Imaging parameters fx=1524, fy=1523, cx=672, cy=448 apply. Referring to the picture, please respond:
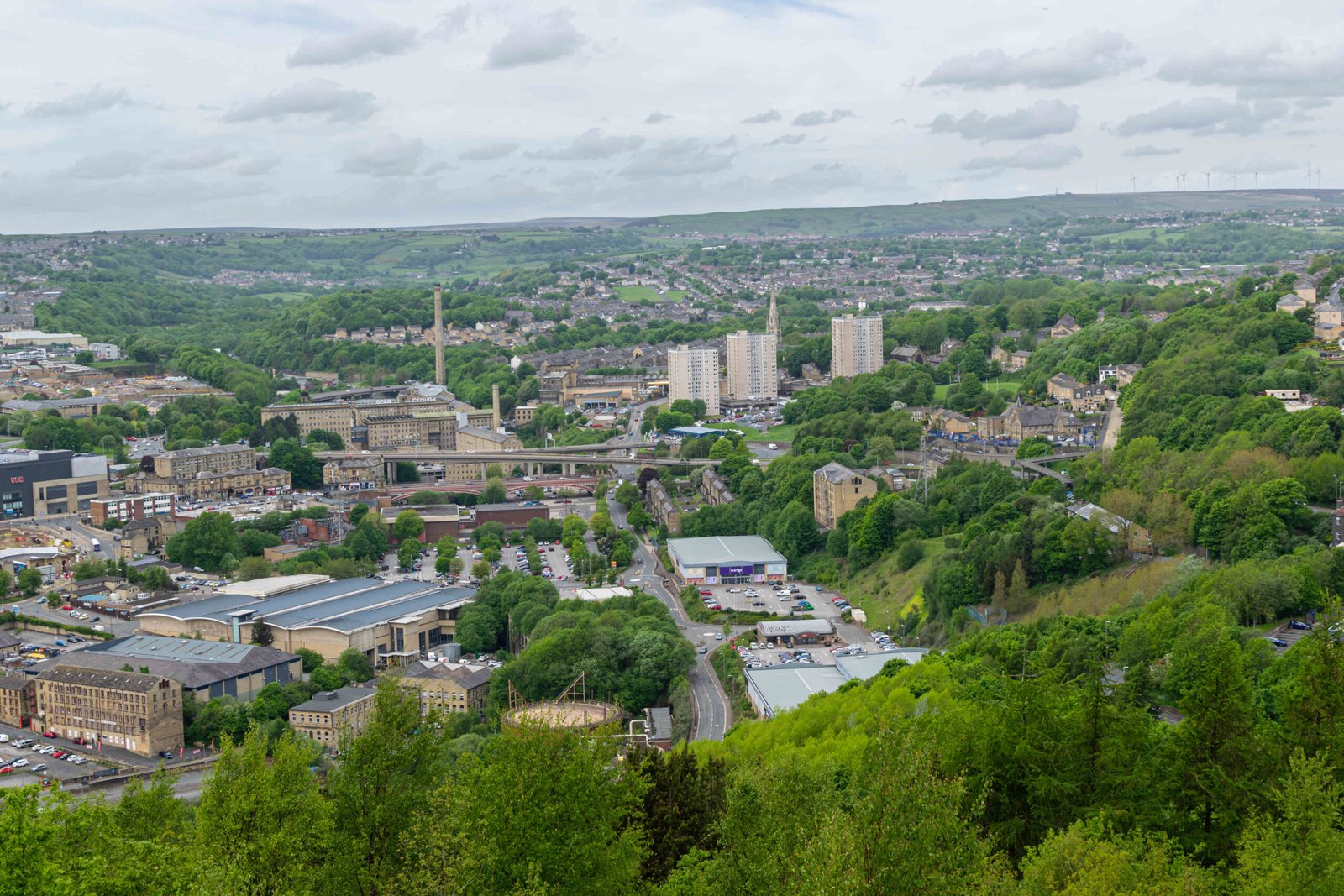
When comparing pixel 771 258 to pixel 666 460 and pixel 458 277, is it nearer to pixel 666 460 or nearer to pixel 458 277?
pixel 458 277

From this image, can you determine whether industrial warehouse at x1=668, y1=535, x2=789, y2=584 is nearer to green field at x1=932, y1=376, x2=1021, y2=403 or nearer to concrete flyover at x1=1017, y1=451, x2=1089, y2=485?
concrete flyover at x1=1017, y1=451, x2=1089, y2=485

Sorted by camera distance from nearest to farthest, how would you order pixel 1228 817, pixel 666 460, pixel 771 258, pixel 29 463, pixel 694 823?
pixel 1228 817, pixel 694 823, pixel 29 463, pixel 666 460, pixel 771 258

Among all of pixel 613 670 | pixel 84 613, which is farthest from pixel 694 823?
pixel 84 613

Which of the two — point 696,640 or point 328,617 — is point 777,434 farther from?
point 328,617

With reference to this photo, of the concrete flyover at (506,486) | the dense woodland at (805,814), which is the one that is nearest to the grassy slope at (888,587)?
the dense woodland at (805,814)

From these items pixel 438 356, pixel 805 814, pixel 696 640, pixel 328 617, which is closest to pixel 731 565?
pixel 696 640

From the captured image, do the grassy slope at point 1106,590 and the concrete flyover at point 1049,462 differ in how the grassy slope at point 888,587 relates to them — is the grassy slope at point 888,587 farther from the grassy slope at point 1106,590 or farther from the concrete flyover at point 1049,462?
the grassy slope at point 1106,590
